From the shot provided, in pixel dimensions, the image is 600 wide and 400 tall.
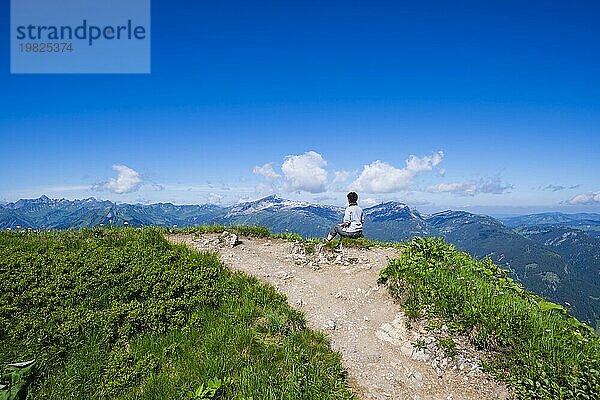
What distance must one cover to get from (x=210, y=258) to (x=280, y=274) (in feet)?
9.16

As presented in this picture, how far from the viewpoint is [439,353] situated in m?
8.47

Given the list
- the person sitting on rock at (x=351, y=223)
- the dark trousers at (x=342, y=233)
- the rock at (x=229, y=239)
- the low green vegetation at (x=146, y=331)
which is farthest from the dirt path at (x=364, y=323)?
the person sitting on rock at (x=351, y=223)

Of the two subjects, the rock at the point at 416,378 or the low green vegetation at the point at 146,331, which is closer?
the low green vegetation at the point at 146,331

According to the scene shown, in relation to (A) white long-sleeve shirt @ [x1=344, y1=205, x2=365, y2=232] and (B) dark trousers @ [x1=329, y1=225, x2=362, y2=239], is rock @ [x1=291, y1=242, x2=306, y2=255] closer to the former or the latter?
(B) dark trousers @ [x1=329, y1=225, x2=362, y2=239]

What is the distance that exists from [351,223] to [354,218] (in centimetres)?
28

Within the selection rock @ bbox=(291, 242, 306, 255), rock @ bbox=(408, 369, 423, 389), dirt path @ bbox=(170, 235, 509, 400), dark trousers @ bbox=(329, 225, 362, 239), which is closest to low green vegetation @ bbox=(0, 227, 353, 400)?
dirt path @ bbox=(170, 235, 509, 400)

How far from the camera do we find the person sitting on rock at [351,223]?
1695cm

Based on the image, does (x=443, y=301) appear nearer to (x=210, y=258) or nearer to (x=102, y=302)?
(x=210, y=258)

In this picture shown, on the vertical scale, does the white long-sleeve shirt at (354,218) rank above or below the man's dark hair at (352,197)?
below

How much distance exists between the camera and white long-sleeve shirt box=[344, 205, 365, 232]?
1702 centimetres

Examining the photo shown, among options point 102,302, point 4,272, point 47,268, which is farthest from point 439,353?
point 4,272

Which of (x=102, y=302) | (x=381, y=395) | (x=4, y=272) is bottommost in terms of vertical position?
(x=381, y=395)

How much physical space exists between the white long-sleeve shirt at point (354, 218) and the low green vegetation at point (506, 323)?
16.5 ft

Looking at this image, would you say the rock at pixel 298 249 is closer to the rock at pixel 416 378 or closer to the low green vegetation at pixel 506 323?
the low green vegetation at pixel 506 323
